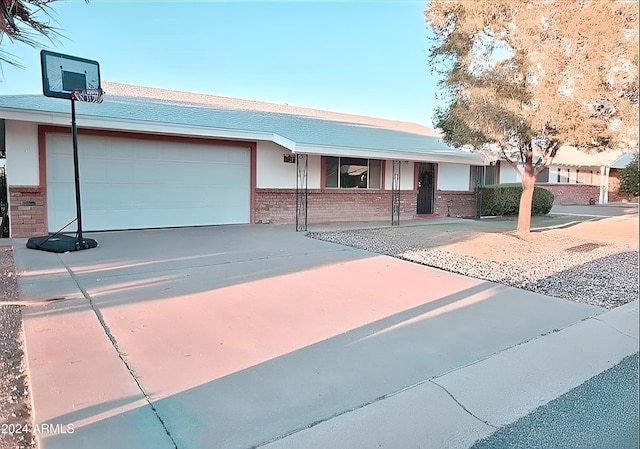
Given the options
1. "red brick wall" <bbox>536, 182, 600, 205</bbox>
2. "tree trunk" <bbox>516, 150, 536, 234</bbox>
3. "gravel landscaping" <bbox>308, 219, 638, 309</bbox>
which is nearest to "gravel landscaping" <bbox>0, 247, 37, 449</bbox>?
"gravel landscaping" <bbox>308, 219, 638, 309</bbox>

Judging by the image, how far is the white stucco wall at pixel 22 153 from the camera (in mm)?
10039

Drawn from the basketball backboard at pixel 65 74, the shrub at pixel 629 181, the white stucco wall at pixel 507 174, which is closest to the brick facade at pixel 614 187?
the shrub at pixel 629 181

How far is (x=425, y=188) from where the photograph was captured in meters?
18.4

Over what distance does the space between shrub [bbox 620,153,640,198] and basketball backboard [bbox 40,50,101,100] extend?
3077 cm

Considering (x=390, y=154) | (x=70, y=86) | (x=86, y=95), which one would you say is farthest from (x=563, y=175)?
(x=70, y=86)

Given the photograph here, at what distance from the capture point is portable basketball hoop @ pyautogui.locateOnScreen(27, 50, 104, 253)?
8.40 metres

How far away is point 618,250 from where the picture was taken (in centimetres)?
1083

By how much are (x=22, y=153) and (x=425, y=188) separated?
1399 cm

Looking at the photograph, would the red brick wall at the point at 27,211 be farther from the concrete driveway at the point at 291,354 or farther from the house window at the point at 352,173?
the house window at the point at 352,173

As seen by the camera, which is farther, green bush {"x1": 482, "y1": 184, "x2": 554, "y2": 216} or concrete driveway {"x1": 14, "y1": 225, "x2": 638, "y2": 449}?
green bush {"x1": 482, "y1": 184, "x2": 554, "y2": 216}

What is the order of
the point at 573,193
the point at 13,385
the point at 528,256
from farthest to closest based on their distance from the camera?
the point at 573,193 → the point at 528,256 → the point at 13,385

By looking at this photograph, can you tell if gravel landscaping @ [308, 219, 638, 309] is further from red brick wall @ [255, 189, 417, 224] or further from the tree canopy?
the tree canopy

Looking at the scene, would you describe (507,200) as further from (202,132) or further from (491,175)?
(202,132)

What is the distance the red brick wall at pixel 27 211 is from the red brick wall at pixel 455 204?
14219 mm
